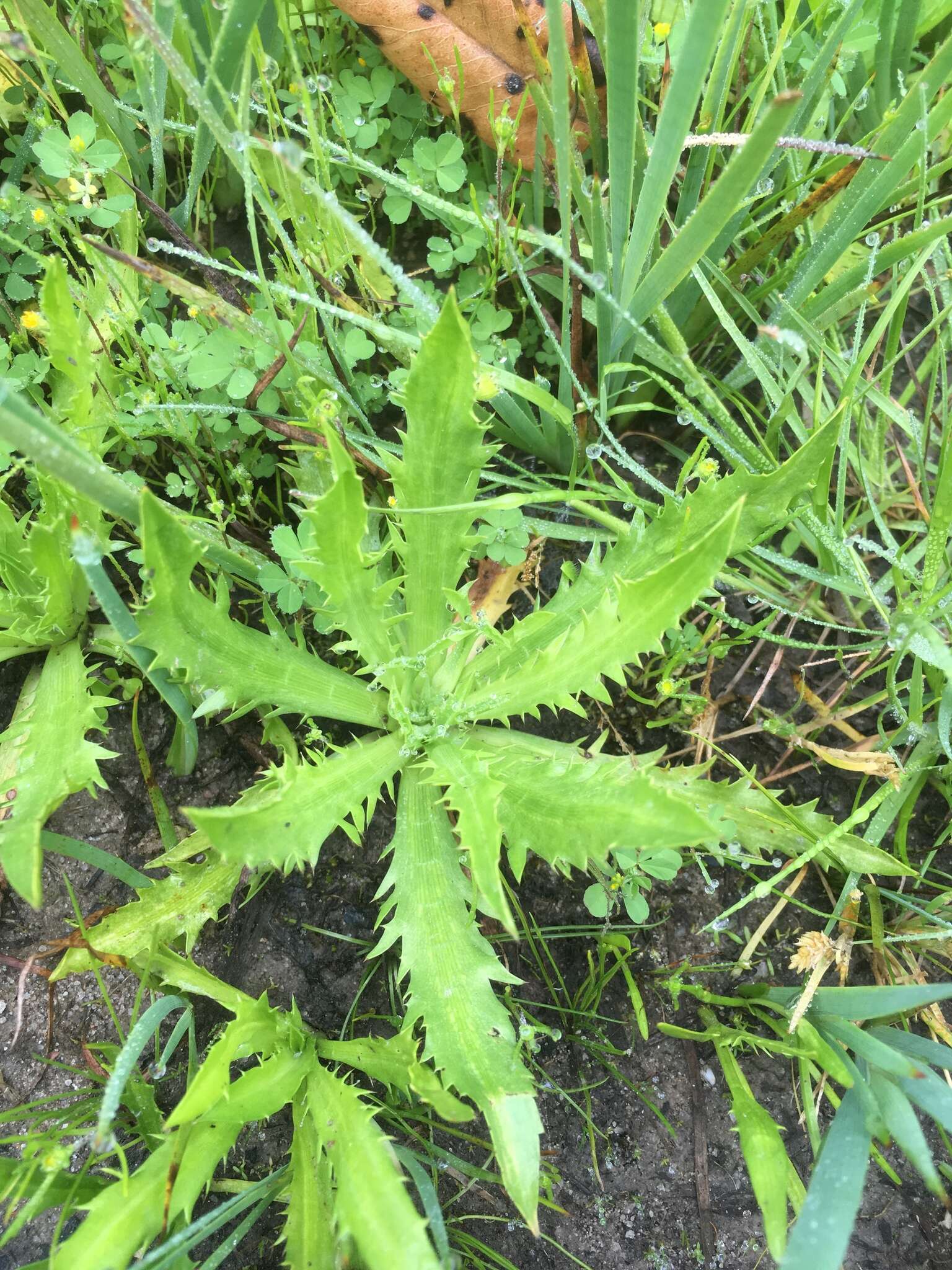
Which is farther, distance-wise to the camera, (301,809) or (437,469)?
(437,469)

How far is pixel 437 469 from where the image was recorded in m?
1.52

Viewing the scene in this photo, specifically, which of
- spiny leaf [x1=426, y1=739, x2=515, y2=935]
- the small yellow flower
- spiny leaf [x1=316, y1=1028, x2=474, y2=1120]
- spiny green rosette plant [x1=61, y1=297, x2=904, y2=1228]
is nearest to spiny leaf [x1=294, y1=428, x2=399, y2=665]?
spiny green rosette plant [x1=61, y1=297, x2=904, y2=1228]

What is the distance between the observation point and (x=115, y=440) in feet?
5.74

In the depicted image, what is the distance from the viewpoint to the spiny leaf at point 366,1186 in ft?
3.90

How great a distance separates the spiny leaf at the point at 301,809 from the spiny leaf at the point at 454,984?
0.33ft

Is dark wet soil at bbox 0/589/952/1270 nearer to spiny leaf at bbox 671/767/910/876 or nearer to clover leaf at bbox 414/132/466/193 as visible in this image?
spiny leaf at bbox 671/767/910/876

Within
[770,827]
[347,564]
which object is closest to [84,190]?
[347,564]

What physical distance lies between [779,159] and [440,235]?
801mm

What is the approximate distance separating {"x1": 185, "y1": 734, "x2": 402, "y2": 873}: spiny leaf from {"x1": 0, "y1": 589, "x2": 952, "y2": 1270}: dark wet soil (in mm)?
256

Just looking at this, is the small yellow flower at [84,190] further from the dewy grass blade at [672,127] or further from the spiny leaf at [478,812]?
the spiny leaf at [478,812]

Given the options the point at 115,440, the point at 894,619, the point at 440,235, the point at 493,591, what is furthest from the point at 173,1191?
the point at 440,235

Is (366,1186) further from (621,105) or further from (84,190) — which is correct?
(84,190)

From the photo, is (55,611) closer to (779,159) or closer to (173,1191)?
(173,1191)

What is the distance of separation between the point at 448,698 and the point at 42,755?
75cm
